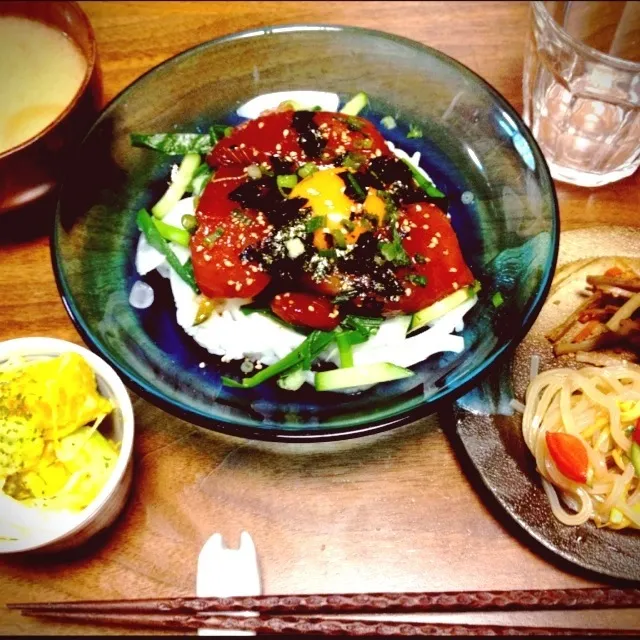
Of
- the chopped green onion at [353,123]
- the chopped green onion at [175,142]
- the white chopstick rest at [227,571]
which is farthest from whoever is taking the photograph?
the chopped green onion at [175,142]

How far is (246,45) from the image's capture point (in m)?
2.21

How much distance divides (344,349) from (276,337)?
0.63 ft

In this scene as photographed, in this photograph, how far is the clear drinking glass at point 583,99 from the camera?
208cm

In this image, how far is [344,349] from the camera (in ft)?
5.79

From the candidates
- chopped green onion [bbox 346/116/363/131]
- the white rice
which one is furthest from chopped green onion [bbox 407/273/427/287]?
chopped green onion [bbox 346/116/363/131]

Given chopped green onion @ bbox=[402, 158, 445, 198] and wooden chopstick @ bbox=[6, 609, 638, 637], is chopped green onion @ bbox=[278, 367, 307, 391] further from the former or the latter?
chopped green onion @ bbox=[402, 158, 445, 198]

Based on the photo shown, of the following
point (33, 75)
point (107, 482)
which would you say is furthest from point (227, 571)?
point (33, 75)

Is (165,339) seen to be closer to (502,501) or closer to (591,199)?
(502,501)

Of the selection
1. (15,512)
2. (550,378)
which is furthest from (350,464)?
(15,512)

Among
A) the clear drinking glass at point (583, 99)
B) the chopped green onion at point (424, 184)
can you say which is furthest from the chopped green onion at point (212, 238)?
the clear drinking glass at point (583, 99)

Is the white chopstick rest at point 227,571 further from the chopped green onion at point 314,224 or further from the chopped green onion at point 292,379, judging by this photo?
the chopped green onion at point 314,224

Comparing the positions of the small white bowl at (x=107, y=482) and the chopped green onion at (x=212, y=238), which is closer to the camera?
the small white bowl at (x=107, y=482)

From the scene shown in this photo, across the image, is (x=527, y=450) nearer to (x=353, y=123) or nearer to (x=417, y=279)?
(x=417, y=279)

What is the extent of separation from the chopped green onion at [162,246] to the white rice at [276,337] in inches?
0.9
